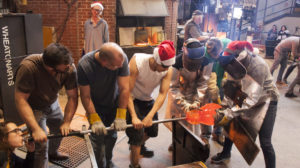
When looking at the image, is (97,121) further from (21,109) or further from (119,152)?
(119,152)

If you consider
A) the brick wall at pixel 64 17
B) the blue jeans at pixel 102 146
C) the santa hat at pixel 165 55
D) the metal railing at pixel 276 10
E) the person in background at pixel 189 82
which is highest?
the metal railing at pixel 276 10

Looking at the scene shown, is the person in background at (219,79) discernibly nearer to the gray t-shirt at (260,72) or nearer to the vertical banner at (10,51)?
the gray t-shirt at (260,72)

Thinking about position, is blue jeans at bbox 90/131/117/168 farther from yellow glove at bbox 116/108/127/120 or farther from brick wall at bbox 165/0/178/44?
brick wall at bbox 165/0/178/44

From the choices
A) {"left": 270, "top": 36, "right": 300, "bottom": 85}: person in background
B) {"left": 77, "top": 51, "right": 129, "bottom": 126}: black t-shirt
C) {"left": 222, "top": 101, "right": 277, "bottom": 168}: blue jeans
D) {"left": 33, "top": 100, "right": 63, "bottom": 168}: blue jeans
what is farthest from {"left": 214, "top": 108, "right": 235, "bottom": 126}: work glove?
{"left": 270, "top": 36, "right": 300, "bottom": 85}: person in background

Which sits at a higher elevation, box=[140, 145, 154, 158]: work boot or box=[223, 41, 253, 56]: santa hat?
box=[223, 41, 253, 56]: santa hat

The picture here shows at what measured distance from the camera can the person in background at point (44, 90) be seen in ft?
7.61

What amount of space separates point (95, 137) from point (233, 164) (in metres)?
2.12

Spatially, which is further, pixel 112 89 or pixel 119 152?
pixel 119 152

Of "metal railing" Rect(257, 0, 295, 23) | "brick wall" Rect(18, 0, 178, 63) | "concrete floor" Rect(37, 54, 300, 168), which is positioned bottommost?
"concrete floor" Rect(37, 54, 300, 168)

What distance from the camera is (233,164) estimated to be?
11.9ft

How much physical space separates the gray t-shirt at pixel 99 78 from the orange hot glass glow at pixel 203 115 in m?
0.95

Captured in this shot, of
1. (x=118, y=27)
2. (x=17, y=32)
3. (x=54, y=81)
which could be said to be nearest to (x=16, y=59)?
(x=17, y=32)

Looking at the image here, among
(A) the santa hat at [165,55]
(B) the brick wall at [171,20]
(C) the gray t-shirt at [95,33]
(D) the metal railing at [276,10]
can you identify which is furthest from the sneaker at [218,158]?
(D) the metal railing at [276,10]

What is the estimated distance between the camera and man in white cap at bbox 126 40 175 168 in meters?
2.73
